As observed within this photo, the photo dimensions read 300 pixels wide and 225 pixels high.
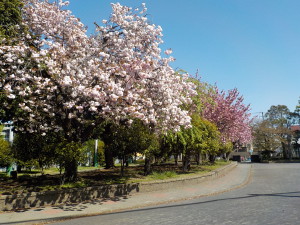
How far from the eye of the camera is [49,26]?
1259cm

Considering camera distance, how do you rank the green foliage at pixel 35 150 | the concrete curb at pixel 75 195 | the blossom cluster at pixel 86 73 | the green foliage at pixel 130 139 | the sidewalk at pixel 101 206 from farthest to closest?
1. the green foliage at pixel 130 139
2. the green foliage at pixel 35 150
3. the blossom cluster at pixel 86 73
4. the concrete curb at pixel 75 195
5. the sidewalk at pixel 101 206

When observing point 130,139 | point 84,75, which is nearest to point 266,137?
point 130,139

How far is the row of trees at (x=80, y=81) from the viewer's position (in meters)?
10.5

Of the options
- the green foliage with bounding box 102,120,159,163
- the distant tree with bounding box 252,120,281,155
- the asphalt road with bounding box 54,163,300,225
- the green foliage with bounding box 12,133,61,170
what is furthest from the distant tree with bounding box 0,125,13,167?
the distant tree with bounding box 252,120,281,155

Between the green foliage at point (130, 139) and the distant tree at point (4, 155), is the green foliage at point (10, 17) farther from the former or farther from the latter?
the distant tree at point (4, 155)

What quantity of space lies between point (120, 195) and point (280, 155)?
6195 centimetres

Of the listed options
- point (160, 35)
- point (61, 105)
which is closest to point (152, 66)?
point (160, 35)

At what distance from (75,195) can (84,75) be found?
4671 mm

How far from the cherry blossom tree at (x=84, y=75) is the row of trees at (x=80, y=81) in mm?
39

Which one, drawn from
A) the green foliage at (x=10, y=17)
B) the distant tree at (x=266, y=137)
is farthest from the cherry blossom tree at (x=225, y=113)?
the distant tree at (x=266, y=137)

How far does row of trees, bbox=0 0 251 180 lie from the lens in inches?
412

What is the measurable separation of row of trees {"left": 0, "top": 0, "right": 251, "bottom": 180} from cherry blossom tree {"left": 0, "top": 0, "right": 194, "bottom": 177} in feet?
0.13

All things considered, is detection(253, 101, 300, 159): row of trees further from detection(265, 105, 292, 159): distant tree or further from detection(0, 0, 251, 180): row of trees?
detection(0, 0, 251, 180): row of trees

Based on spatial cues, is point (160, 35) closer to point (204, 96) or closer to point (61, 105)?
point (61, 105)
